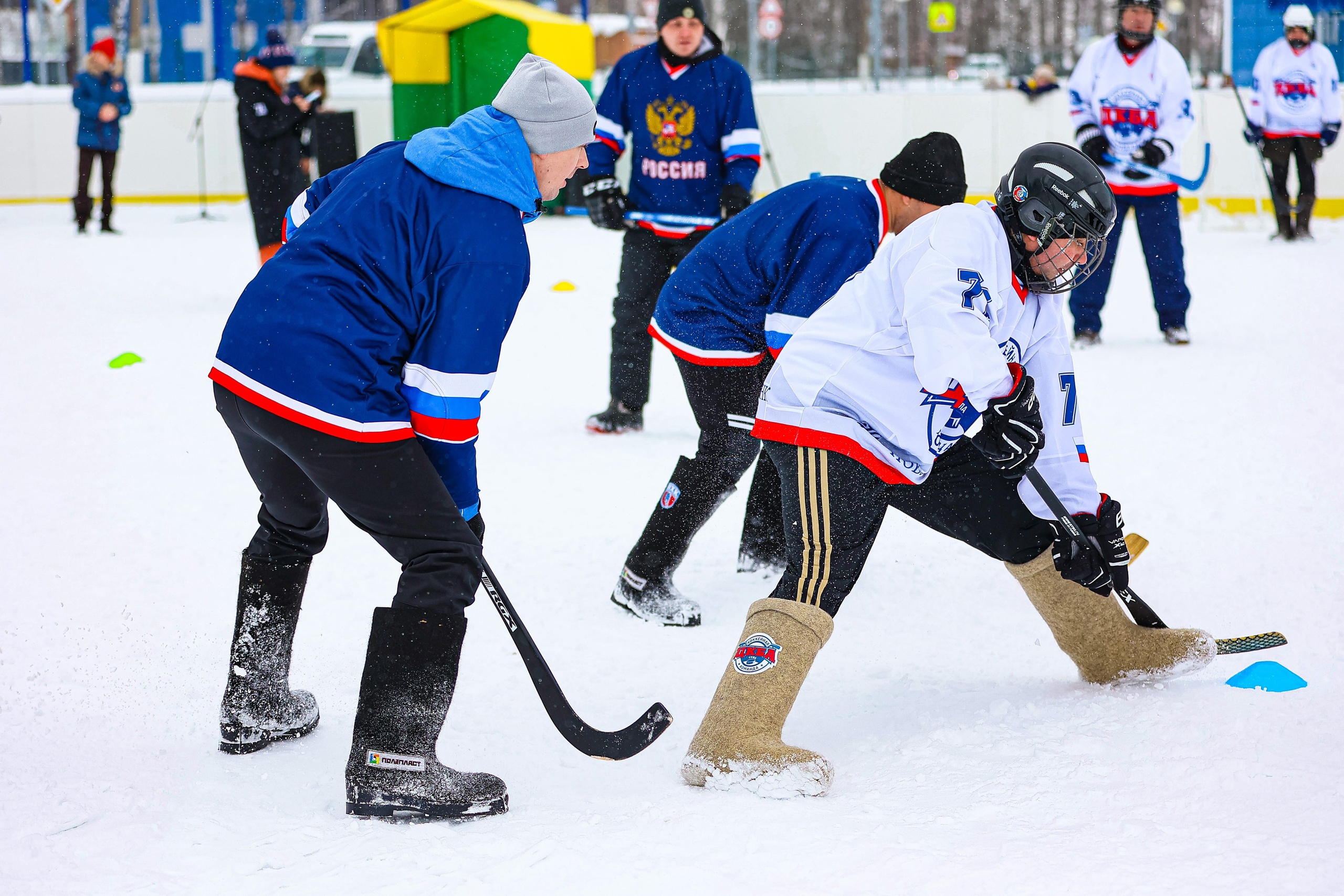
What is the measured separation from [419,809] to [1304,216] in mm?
9389

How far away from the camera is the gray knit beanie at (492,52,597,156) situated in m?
1.97

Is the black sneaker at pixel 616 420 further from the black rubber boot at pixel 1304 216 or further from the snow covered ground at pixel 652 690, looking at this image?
the black rubber boot at pixel 1304 216

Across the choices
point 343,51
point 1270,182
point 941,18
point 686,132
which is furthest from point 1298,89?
point 343,51

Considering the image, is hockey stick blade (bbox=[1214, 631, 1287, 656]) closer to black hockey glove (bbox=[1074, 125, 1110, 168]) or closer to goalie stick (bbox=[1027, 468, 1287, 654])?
goalie stick (bbox=[1027, 468, 1287, 654])

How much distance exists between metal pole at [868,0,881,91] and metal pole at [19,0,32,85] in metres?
8.52

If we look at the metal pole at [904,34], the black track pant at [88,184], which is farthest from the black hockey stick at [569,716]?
the metal pole at [904,34]

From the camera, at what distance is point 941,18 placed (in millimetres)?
Result: 13617

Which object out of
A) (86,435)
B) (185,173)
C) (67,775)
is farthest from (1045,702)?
(185,173)

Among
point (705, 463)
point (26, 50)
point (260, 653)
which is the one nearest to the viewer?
point (260, 653)

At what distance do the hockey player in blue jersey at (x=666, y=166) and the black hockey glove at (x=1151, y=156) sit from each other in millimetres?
2371

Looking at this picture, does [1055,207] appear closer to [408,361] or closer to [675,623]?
[408,361]

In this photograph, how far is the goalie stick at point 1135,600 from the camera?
7.79ft

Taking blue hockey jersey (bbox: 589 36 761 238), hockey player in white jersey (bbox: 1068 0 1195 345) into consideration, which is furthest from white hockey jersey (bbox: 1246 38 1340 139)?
blue hockey jersey (bbox: 589 36 761 238)

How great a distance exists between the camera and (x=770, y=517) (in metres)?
3.36
